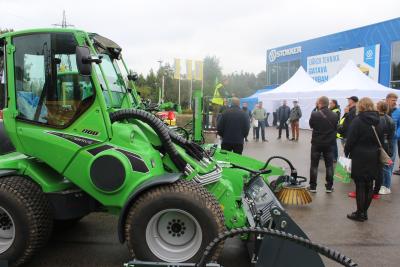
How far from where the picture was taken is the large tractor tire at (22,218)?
382cm

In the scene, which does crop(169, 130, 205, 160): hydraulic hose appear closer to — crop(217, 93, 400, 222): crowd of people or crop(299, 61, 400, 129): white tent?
crop(217, 93, 400, 222): crowd of people

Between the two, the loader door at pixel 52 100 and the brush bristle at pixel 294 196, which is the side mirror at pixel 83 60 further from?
the brush bristle at pixel 294 196

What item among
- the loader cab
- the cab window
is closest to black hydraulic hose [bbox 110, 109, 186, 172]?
the loader cab

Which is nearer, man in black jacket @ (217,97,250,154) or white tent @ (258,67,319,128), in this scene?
man in black jacket @ (217,97,250,154)

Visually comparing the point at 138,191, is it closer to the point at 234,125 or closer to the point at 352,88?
the point at 234,125

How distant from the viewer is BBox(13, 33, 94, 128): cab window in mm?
4016

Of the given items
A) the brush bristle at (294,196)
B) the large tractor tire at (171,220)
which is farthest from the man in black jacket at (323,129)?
the large tractor tire at (171,220)

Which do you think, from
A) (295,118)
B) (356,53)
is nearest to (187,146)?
(295,118)

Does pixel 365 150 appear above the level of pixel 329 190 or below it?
above

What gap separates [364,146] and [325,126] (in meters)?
1.54

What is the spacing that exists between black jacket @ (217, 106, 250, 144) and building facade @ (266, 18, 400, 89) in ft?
67.4

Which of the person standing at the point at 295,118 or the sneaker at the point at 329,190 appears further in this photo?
the person standing at the point at 295,118

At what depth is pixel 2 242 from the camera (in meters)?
4.03

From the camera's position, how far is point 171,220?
12.7 ft
